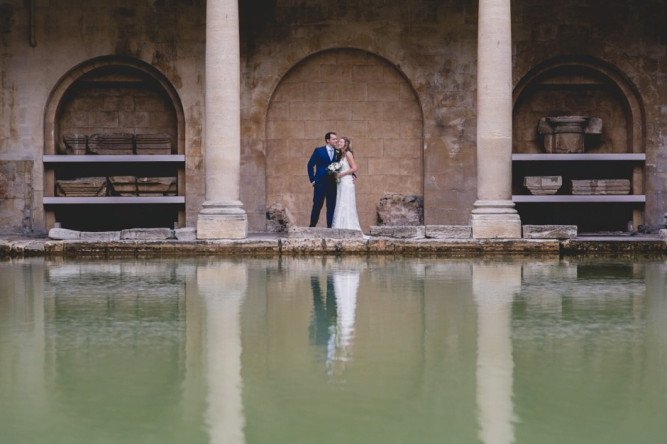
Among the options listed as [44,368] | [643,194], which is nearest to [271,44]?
[643,194]

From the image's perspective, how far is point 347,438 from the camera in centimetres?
454

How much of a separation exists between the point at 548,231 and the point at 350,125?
254 inches

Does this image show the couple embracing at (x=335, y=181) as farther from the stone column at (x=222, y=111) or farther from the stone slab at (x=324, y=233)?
the stone column at (x=222, y=111)

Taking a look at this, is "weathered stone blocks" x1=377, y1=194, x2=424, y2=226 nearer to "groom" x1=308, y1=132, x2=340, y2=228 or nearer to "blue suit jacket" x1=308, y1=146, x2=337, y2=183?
"groom" x1=308, y1=132, x2=340, y2=228

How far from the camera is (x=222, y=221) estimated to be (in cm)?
1739

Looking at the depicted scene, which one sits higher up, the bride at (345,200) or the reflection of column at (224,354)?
the bride at (345,200)

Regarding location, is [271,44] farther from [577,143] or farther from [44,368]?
[44,368]

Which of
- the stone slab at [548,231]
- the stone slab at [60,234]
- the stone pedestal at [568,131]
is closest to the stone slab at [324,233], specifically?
the stone slab at [548,231]

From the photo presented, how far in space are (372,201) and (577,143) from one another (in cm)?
465

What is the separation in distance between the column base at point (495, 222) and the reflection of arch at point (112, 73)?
300 inches

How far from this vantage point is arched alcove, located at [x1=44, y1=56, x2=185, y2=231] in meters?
21.6

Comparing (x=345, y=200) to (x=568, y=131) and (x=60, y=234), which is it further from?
(x=568, y=131)

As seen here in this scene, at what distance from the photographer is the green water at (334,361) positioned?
4.75 metres

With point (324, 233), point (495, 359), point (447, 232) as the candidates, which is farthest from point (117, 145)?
point (495, 359)
